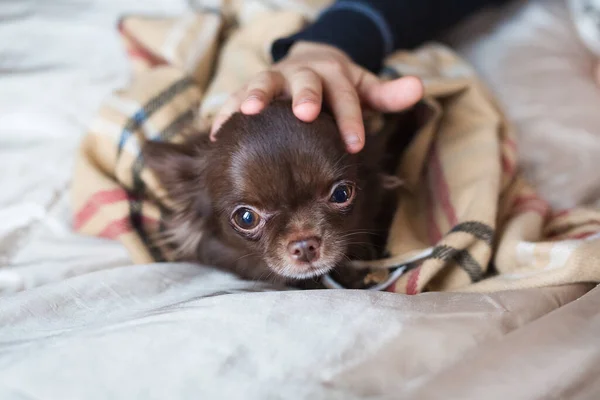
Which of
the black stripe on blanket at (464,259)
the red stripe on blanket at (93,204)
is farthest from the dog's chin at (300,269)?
the red stripe on blanket at (93,204)

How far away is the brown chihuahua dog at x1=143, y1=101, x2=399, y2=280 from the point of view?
44.1 inches

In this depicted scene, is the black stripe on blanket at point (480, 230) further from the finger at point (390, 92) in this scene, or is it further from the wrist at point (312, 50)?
the wrist at point (312, 50)

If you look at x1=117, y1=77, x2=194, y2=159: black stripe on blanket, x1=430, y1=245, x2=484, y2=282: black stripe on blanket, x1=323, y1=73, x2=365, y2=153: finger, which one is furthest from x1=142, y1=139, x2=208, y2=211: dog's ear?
x1=430, y1=245, x2=484, y2=282: black stripe on blanket

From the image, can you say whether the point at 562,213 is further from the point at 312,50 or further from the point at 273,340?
the point at 273,340

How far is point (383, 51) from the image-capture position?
1.61 metres

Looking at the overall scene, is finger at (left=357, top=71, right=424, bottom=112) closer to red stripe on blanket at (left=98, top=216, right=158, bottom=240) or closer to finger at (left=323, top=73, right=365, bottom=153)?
finger at (left=323, top=73, right=365, bottom=153)

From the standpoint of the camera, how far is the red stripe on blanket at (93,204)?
4.36 ft

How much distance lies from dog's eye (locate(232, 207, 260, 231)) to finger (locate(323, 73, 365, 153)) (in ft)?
0.79

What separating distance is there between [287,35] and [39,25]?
77 centimetres

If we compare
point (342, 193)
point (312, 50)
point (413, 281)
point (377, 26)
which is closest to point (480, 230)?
point (413, 281)

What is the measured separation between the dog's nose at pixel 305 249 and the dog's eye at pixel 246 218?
0.34 feet

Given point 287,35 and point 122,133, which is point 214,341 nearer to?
point 122,133

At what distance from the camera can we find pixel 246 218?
1191 millimetres

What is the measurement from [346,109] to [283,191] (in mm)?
218
